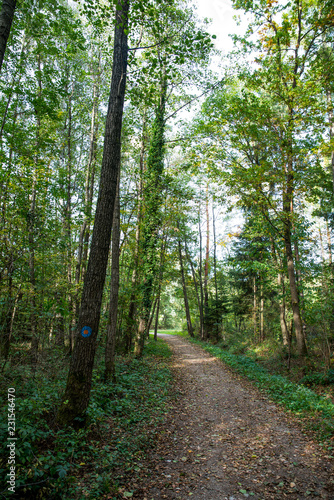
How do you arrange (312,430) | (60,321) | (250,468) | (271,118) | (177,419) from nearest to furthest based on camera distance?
1. (250,468)
2. (312,430)
3. (177,419)
4. (60,321)
5. (271,118)

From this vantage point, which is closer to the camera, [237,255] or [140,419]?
[140,419]

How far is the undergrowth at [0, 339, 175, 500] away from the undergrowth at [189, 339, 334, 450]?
Result: 3113 millimetres

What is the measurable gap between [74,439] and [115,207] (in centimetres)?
541

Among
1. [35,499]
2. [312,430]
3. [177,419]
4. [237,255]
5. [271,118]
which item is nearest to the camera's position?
[35,499]

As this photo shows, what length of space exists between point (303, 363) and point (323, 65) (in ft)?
32.5

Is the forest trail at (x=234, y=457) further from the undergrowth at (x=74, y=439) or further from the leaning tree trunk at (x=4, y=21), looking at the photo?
the leaning tree trunk at (x=4, y=21)

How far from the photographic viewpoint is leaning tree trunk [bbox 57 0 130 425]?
4043 millimetres

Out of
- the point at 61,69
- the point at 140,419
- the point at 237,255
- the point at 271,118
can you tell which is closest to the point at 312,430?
the point at 140,419

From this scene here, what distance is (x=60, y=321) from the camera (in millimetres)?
6516

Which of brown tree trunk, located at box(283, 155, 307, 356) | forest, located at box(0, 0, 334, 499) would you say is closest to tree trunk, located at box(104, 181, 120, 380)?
forest, located at box(0, 0, 334, 499)

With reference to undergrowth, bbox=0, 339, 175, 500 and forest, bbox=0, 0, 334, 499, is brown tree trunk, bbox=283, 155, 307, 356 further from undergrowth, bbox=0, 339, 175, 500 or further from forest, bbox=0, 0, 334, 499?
undergrowth, bbox=0, 339, 175, 500

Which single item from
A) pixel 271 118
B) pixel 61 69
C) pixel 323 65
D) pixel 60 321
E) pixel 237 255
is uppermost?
pixel 61 69

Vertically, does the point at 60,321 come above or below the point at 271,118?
below

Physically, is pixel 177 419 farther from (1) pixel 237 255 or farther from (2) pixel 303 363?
(1) pixel 237 255
